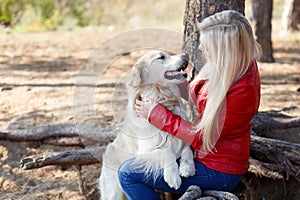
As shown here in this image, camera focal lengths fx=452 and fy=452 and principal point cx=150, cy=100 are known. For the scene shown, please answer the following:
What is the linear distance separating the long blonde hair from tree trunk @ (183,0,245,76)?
104 cm

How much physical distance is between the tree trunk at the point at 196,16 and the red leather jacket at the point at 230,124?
94cm

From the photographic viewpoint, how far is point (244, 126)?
339 centimetres

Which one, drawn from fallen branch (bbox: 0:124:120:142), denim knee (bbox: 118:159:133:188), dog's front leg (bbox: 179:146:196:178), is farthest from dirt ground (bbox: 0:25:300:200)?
denim knee (bbox: 118:159:133:188)

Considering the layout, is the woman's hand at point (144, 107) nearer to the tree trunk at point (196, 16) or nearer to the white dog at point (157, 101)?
the white dog at point (157, 101)

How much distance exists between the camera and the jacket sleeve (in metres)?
3.39

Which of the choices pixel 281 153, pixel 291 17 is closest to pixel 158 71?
pixel 281 153

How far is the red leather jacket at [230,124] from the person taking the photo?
128 inches

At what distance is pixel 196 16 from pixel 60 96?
11.6 ft


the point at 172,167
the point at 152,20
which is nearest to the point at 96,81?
the point at 172,167

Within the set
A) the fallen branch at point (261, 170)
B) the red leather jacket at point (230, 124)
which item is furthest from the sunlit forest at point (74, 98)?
the red leather jacket at point (230, 124)

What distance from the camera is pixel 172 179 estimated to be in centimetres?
339

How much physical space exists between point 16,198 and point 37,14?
419 inches

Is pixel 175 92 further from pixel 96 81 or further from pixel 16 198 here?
pixel 96 81

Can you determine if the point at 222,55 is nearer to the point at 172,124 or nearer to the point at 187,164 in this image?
the point at 172,124
